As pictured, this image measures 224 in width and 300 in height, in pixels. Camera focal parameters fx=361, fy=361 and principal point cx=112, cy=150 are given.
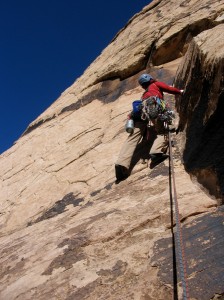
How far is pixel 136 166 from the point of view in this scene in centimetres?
658

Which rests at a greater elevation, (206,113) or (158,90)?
(158,90)

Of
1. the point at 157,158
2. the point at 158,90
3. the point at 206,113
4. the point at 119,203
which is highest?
the point at 158,90

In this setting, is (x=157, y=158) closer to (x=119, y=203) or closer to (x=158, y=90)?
(x=119, y=203)

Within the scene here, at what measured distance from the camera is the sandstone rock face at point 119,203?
3.63 m

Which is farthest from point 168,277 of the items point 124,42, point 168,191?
point 124,42

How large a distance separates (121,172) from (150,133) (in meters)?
1.09

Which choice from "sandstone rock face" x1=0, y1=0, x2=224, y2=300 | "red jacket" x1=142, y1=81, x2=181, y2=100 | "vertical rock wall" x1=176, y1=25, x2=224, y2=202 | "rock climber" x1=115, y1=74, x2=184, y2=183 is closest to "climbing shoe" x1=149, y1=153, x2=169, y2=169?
"rock climber" x1=115, y1=74, x2=184, y2=183

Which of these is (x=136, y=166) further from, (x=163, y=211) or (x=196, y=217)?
(x=196, y=217)

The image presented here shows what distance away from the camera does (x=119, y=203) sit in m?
5.30

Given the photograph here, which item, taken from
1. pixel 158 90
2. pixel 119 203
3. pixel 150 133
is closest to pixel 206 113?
pixel 119 203

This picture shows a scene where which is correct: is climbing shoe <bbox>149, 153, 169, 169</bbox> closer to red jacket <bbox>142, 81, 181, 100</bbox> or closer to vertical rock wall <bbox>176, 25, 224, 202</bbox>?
vertical rock wall <bbox>176, 25, 224, 202</bbox>

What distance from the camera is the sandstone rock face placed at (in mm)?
3627

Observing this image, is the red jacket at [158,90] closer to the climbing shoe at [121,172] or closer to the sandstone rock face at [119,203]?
the sandstone rock face at [119,203]

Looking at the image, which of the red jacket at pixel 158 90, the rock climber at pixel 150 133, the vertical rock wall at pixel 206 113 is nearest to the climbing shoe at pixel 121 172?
the rock climber at pixel 150 133
